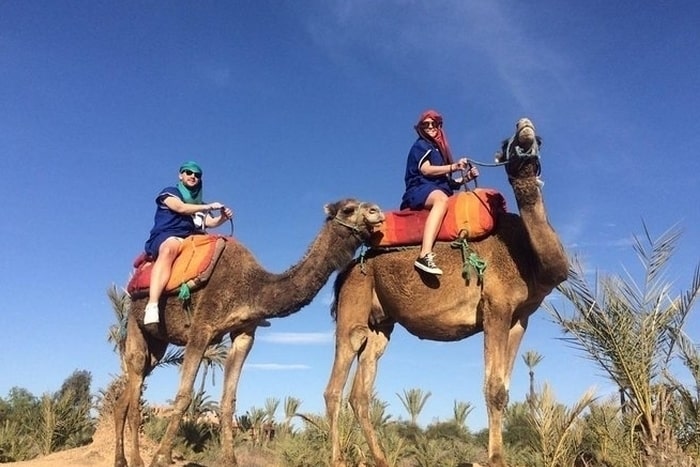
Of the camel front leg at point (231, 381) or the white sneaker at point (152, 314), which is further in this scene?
→ the camel front leg at point (231, 381)

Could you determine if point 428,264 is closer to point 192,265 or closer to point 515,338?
point 515,338

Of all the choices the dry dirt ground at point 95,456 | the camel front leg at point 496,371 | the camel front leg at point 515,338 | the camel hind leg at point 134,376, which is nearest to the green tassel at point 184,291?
the camel hind leg at point 134,376

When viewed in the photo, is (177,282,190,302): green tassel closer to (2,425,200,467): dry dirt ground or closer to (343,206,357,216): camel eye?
(343,206,357,216): camel eye

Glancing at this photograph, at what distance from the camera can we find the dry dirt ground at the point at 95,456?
1122cm

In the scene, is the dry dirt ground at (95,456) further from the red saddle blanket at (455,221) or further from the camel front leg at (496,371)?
the camel front leg at (496,371)

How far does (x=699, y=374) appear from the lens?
8828 millimetres

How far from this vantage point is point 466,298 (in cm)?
720

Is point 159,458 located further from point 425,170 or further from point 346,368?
point 425,170

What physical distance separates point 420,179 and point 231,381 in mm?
3462

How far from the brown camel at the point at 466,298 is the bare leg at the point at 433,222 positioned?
7.5 inches

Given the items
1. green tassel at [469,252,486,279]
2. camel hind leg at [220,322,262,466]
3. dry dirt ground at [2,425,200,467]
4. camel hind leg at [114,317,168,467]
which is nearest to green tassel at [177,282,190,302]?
camel hind leg at [220,322,262,466]

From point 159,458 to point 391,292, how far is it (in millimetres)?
3232

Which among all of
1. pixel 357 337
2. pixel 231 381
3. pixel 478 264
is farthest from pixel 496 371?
pixel 231 381

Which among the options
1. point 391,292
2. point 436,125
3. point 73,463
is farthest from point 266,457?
point 436,125
